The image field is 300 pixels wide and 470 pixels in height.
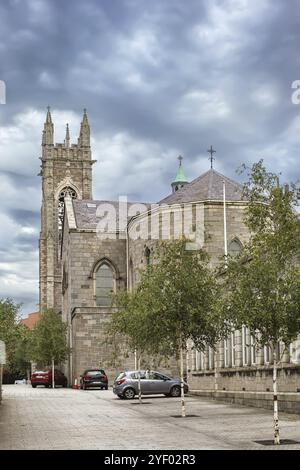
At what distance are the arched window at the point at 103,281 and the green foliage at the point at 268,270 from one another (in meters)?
40.5

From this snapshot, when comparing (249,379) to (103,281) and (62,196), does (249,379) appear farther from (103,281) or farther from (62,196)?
(62,196)

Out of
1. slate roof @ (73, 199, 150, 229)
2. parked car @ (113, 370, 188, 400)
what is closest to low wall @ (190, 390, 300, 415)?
parked car @ (113, 370, 188, 400)

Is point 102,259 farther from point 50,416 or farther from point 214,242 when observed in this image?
point 50,416

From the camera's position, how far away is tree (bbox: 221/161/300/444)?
1672 centimetres

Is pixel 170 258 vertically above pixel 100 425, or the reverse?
pixel 170 258

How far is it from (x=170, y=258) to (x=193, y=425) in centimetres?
715

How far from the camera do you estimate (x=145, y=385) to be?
35344 millimetres

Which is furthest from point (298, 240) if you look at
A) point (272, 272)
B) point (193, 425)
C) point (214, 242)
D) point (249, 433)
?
point (214, 242)

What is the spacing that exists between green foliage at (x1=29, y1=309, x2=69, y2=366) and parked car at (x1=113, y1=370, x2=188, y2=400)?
→ 2292cm

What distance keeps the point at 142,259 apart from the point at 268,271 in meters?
36.5

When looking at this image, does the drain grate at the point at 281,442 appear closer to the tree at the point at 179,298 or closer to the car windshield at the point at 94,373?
the tree at the point at 179,298

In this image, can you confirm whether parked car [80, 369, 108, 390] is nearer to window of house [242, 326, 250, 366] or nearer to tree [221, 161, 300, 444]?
window of house [242, 326, 250, 366]

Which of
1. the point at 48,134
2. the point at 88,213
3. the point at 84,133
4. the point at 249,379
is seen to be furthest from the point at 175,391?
the point at 84,133

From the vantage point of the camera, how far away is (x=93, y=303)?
5803 centimetres
